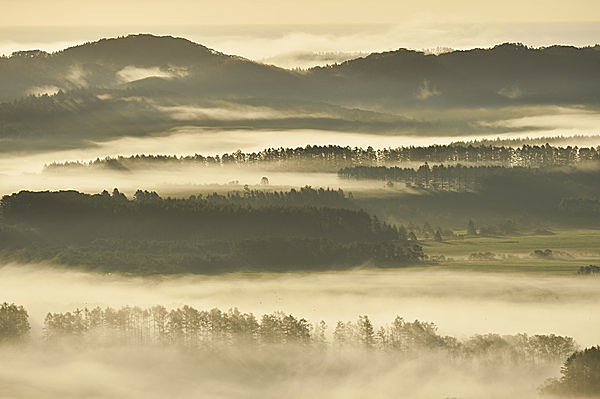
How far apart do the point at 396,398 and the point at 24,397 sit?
2217 inches

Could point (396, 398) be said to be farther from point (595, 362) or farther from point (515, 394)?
point (595, 362)

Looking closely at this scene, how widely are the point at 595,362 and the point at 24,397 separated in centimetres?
8597

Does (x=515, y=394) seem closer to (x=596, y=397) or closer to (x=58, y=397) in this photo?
(x=596, y=397)

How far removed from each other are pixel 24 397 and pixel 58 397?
5079 millimetres

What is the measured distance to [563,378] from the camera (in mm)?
195250

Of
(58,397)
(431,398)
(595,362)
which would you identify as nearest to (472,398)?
(431,398)

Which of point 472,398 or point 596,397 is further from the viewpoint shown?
point 472,398

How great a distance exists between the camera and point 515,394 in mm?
196750

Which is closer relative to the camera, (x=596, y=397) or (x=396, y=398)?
(x=596, y=397)

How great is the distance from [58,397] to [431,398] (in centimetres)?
5646

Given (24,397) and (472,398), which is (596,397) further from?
(24,397)

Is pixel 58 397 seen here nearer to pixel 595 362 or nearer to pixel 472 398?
pixel 472 398

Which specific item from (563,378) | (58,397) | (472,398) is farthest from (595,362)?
(58,397)

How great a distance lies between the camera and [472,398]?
198m
